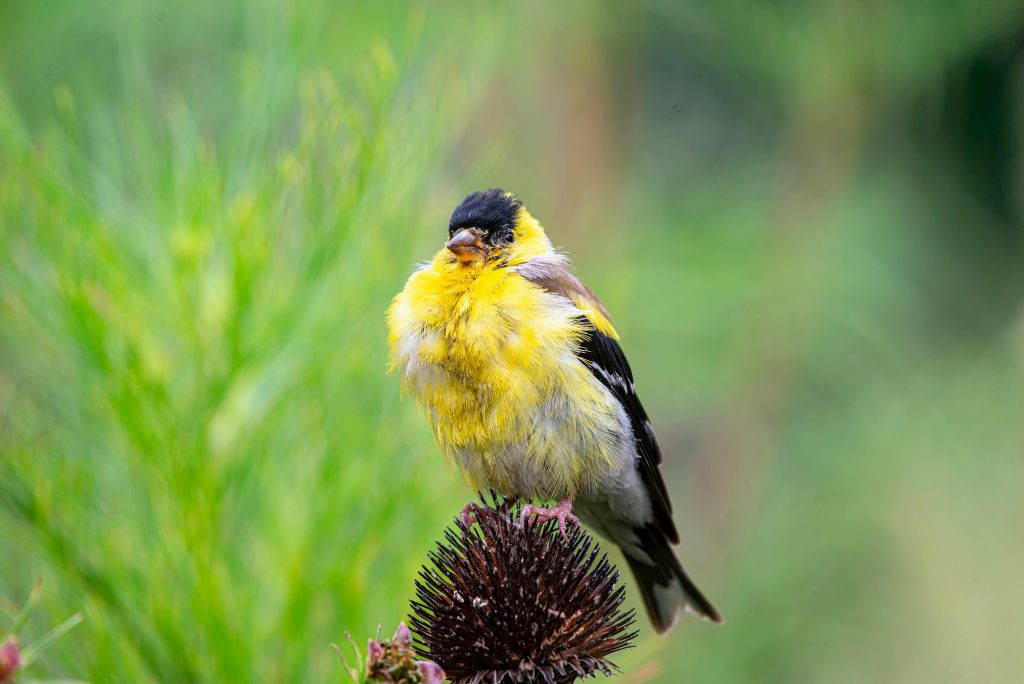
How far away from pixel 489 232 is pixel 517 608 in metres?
1.29

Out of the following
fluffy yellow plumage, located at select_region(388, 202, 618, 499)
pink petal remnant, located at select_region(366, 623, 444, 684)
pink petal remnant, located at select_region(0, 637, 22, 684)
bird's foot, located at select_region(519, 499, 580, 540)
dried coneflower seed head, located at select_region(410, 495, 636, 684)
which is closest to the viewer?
pink petal remnant, located at select_region(0, 637, 22, 684)

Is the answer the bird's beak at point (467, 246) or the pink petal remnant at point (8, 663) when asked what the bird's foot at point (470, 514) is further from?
the pink petal remnant at point (8, 663)

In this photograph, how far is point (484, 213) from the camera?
2.85 m

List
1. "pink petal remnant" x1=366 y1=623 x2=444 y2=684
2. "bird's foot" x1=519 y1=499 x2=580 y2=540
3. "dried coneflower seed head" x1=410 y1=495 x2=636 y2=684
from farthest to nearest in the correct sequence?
"bird's foot" x1=519 y1=499 x2=580 y2=540 → "dried coneflower seed head" x1=410 y1=495 x2=636 y2=684 → "pink petal remnant" x1=366 y1=623 x2=444 y2=684

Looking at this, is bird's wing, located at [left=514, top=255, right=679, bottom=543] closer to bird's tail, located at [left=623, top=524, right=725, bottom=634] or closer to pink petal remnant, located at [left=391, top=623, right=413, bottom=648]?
bird's tail, located at [left=623, top=524, right=725, bottom=634]

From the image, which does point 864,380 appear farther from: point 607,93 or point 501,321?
point 501,321

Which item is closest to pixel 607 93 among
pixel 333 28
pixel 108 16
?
pixel 333 28

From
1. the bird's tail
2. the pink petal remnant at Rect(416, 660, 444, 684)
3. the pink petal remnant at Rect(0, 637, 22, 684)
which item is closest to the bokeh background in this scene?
the bird's tail

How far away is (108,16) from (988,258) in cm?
386

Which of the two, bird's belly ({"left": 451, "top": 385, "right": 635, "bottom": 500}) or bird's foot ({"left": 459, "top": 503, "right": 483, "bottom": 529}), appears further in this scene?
bird's belly ({"left": 451, "top": 385, "right": 635, "bottom": 500})

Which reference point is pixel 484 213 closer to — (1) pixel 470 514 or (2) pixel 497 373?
(2) pixel 497 373

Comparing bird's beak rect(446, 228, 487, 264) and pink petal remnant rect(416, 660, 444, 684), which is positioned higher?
bird's beak rect(446, 228, 487, 264)

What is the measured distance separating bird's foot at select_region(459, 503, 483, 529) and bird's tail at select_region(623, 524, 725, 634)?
1.00 meters

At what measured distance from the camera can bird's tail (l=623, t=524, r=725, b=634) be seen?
9.95ft
